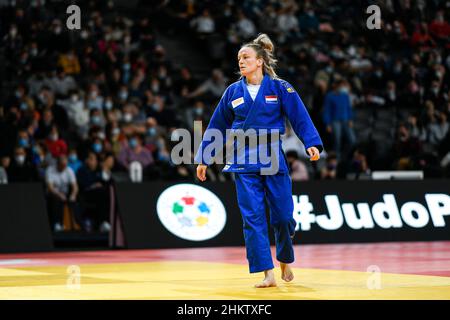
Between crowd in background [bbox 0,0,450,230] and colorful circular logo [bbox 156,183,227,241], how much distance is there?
2183mm

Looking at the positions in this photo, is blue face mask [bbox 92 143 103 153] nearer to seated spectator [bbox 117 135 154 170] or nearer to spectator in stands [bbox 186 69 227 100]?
seated spectator [bbox 117 135 154 170]

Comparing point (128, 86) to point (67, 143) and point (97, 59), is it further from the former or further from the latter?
point (67, 143)

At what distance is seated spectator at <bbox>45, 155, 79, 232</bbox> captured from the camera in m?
17.0

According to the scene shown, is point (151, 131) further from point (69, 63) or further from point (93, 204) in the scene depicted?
point (69, 63)

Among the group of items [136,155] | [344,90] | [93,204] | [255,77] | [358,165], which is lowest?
[93,204]

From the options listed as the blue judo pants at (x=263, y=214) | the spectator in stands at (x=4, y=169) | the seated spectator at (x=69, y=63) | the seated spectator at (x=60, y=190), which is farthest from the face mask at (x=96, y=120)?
the blue judo pants at (x=263, y=214)

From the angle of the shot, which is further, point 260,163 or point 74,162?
point 74,162

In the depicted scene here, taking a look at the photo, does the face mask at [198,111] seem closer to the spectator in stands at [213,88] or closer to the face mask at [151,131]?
the spectator in stands at [213,88]

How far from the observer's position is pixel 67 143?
19781 mm

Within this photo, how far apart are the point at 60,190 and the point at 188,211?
3304 millimetres

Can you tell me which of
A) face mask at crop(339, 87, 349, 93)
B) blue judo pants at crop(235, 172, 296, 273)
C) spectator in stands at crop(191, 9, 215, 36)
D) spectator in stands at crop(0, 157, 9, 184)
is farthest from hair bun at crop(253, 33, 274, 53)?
spectator in stands at crop(191, 9, 215, 36)

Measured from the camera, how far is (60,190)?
57.0ft

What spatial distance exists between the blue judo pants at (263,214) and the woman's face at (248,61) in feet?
3.04

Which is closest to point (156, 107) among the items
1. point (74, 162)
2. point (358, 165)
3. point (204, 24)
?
point (74, 162)
